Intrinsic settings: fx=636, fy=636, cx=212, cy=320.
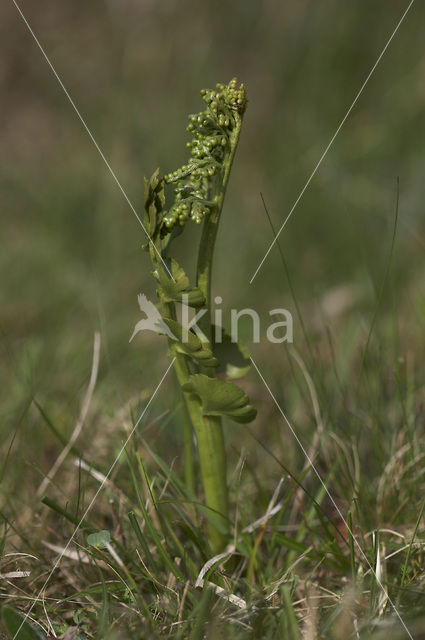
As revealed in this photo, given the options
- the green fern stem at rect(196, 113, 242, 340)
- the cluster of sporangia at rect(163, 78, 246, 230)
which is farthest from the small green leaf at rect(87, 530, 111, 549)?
the cluster of sporangia at rect(163, 78, 246, 230)

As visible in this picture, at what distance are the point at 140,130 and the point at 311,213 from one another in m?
1.17

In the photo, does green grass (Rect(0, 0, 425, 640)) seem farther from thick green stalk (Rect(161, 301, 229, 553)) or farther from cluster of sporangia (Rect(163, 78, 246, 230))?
cluster of sporangia (Rect(163, 78, 246, 230))

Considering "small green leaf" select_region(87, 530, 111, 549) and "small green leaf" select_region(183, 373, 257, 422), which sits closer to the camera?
"small green leaf" select_region(183, 373, 257, 422)

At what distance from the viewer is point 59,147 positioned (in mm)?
4090

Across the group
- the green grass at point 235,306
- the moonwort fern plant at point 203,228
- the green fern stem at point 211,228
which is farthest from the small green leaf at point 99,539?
the green fern stem at point 211,228

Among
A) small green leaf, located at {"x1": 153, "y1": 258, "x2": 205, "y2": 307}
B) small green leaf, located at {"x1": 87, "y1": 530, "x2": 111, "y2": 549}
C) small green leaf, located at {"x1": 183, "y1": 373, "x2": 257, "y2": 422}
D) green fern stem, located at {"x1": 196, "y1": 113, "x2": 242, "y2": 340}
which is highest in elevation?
green fern stem, located at {"x1": 196, "y1": 113, "x2": 242, "y2": 340}

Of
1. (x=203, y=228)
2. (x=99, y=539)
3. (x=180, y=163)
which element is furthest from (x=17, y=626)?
(x=180, y=163)

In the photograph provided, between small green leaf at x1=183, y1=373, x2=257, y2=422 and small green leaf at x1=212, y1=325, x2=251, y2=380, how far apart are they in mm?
90

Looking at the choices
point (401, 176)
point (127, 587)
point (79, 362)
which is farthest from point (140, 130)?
point (127, 587)

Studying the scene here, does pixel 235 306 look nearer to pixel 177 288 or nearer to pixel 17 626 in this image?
pixel 177 288

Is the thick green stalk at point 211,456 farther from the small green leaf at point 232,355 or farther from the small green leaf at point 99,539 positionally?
the small green leaf at point 99,539

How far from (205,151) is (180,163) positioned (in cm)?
245

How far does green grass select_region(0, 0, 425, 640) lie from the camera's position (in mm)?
1196

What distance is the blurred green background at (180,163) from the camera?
244 cm
